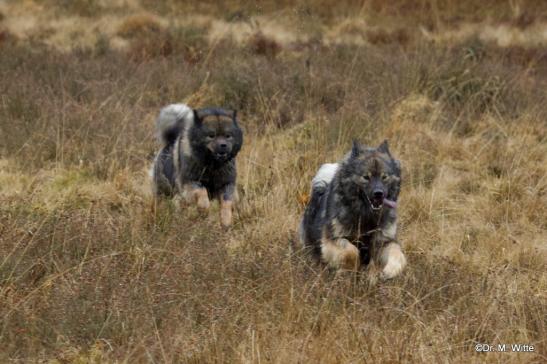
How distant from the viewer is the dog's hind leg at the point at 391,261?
5.07 metres

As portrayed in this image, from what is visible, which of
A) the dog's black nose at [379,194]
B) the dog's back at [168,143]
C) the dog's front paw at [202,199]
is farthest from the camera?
the dog's back at [168,143]

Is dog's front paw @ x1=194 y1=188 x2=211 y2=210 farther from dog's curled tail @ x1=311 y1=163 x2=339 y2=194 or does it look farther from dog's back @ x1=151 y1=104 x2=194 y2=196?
dog's curled tail @ x1=311 y1=163 x2=339 y2=194

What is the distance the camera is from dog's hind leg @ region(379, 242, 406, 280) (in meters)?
5.07

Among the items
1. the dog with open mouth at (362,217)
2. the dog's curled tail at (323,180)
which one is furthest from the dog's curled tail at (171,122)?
the dog with open mouth at (362,217)

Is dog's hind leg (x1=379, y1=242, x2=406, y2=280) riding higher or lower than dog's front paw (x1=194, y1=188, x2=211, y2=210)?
higher

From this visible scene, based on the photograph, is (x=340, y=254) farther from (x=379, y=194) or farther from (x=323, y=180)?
(x=323, y=180)

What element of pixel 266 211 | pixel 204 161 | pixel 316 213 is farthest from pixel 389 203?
pixel 204 161

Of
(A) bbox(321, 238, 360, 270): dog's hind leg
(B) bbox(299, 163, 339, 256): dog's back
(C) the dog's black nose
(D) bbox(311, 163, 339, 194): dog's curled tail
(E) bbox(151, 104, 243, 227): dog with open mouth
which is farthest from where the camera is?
(E) bbox(151, 104, 243, 227): dog with open mouth

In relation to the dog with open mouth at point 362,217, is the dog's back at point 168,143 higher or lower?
lower

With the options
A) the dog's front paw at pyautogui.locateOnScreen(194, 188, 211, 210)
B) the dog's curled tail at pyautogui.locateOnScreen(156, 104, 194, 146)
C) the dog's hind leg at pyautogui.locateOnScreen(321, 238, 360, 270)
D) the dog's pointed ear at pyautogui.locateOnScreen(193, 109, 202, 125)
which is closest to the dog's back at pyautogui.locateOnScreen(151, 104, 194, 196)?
the dog's curled tail at pyautogui.locateOnScreen(156, 104, 194, 146)

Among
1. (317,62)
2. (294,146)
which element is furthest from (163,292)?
(317,62)

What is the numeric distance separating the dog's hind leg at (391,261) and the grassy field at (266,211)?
0.07 metres

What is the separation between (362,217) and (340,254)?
0.30 metres

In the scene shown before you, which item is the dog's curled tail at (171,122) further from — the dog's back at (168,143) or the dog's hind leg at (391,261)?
the dog's hind leg at (391,261)
